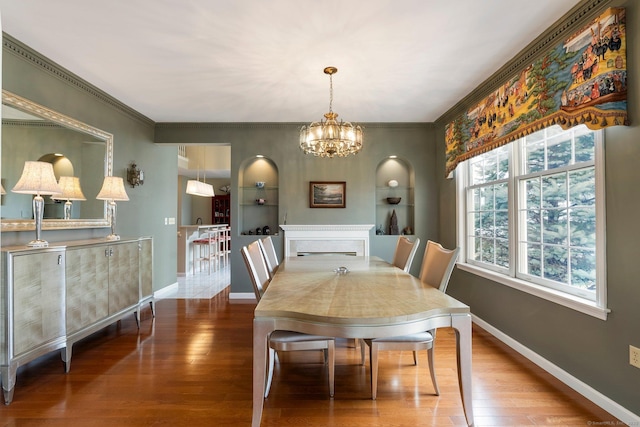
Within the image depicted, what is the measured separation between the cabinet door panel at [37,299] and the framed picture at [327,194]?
2991 millimetres

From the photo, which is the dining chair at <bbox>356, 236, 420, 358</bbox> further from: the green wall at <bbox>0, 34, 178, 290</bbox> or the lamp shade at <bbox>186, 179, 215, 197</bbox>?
the lamp shade at <bbox>186, 179, 215, 197</bbox>

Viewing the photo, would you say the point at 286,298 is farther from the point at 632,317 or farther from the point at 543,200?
the point at 543,200

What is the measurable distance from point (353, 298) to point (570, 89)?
2.03 meters

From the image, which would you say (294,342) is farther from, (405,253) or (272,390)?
(405,253)

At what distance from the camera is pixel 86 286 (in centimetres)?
284

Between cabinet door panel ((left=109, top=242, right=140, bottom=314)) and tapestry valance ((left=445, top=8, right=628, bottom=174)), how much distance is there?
3715 millimetres

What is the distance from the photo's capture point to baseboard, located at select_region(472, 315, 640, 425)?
6.58 ft

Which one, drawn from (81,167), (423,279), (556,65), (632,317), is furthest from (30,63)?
(632,317)

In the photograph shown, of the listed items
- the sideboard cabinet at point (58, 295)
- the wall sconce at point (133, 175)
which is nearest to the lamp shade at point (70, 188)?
the sideboard cabinet at point (58, 295)

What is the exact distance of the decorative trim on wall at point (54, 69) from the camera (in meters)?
2.66

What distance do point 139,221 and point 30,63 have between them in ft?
6.76

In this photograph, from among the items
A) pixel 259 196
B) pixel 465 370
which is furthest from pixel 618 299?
pixel 259 196

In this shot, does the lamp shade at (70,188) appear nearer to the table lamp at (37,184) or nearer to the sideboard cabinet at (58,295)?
the table lamp at (37,184)

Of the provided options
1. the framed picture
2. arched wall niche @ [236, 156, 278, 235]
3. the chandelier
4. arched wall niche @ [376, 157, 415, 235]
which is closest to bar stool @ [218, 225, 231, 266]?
arched wall niche @ [236, 156, 278, 235]
